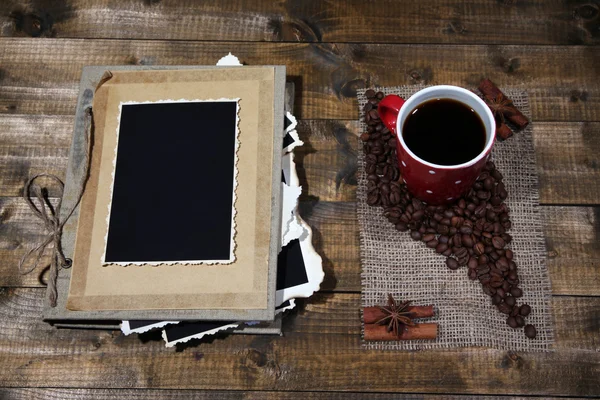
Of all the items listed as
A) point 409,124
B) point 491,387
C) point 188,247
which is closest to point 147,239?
point 188,247

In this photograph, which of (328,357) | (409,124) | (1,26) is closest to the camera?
(409,124)

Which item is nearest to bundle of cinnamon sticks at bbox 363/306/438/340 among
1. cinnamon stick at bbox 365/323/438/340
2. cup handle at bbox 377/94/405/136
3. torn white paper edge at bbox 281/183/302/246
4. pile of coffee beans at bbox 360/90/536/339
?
cinnamon stick at bbox 365/323/438/340

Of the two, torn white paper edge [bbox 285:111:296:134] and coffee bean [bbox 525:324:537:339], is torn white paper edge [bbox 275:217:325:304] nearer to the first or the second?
torn white paper edge [bbox 285:111:296:134]

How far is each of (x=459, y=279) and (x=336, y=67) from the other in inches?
19.8

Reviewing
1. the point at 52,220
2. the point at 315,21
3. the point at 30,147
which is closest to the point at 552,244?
the point at 315,21

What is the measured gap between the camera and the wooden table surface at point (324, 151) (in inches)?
38.1

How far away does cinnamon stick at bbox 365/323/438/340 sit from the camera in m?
0.96

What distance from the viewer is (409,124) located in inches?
34.6

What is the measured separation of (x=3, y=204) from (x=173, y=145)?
40 centimetres

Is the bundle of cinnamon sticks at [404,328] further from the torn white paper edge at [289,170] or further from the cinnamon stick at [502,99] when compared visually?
the cinnamon stick at [502,99]

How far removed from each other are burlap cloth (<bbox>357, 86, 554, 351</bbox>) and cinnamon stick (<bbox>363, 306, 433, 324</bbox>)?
15 millimetres

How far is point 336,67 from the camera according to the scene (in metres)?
1.13

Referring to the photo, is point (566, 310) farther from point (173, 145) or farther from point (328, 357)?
point (173, 145)

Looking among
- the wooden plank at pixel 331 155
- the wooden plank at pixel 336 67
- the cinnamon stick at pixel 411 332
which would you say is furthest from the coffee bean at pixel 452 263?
the wooden plank at pixel 336 67
